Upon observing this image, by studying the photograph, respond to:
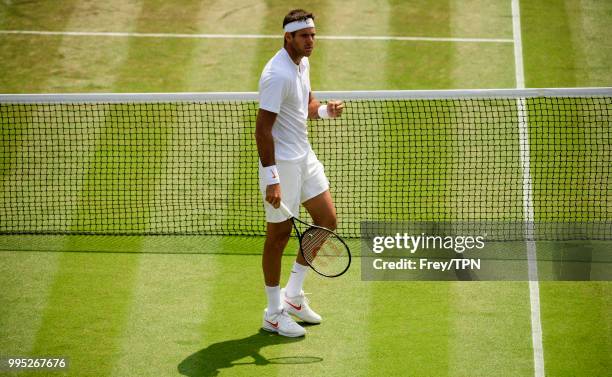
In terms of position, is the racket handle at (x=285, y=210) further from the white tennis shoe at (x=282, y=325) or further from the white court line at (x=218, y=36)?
the white court line at (x=218, y=36)

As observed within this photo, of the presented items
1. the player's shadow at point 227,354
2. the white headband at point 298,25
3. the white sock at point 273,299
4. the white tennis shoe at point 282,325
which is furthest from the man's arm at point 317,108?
the player's shadow at point 227,354

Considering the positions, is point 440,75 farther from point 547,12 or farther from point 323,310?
point 323,310

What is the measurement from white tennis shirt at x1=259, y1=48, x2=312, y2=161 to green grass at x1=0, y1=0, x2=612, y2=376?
1.60m

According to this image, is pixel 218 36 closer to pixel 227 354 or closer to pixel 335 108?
pixel 335 108

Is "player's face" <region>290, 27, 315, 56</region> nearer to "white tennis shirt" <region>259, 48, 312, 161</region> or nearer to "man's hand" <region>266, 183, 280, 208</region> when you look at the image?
"white tennis shirt" <region>259, 48, 312, 161</region>

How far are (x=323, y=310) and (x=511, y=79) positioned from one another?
5.71m

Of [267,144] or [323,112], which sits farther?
[323,112]

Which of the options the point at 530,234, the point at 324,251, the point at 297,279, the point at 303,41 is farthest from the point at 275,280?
the point at 530,234

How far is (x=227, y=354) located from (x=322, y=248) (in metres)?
1.36

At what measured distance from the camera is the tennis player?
7355 millimetres

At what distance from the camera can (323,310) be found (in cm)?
830

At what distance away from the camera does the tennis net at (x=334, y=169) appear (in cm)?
970

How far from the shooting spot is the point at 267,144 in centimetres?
735

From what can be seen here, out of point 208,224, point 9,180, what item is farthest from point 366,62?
point 9,180
